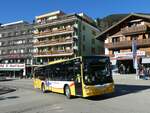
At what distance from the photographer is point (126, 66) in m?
54.5

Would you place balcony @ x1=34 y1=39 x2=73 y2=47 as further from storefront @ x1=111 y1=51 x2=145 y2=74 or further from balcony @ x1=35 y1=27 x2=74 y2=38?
storefront @ x1=111 y1=51 x2=145 y2=74

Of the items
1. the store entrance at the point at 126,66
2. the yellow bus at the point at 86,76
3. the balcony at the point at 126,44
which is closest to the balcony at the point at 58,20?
the balcony at the point at 126,44

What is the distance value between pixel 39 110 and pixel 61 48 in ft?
179

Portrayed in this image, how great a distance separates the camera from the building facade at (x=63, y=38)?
67.0 metres

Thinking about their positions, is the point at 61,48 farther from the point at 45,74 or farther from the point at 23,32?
the point at 45,74

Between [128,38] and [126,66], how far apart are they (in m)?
5.11

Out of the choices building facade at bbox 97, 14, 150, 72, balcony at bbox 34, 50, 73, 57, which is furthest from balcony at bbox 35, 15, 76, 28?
building facade at bbox 97, 14, 150, 72

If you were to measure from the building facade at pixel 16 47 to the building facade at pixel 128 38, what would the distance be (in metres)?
26.2

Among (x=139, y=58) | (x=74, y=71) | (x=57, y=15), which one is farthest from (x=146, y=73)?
(x=57, y=15)

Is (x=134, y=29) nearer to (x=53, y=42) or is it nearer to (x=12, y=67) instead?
(x=53, y=42)

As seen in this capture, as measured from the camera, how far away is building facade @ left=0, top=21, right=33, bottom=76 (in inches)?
3069

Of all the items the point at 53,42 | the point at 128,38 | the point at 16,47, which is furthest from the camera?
the point at 16,47

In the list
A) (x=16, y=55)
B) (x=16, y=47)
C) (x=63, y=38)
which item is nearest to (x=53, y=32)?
(x=63, y=38)

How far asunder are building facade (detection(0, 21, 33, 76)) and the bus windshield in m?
58.5
